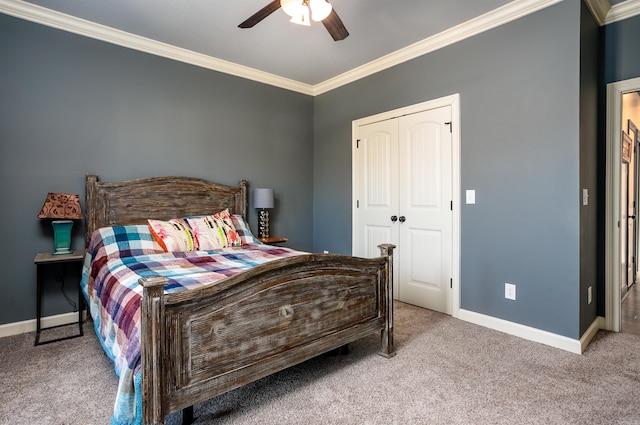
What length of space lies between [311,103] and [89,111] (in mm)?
2664

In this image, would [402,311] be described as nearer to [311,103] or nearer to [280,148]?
[280,148]

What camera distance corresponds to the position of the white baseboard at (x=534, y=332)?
244cm

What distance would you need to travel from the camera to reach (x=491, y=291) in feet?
9.57

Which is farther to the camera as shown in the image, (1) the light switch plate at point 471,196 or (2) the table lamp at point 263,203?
(2) the table lamp at point 263,203

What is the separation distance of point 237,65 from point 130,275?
2.80m

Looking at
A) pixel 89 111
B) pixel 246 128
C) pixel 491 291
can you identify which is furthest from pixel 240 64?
pixel 491 291

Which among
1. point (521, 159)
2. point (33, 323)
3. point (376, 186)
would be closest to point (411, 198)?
point (376, 186)

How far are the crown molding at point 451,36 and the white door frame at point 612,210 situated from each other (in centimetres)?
98

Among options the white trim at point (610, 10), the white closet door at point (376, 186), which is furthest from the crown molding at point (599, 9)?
the white closet door at point (376, 186)

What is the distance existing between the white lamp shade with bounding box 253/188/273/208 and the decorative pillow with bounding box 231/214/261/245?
30cm

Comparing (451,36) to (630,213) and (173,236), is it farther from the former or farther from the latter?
(630,213)

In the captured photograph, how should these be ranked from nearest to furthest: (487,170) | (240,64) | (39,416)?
(39,416)
(487,170)
(240,64)

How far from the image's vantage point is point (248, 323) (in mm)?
1632

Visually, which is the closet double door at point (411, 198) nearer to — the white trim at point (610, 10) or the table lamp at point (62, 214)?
the white trim at point (610, 10)
